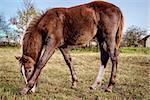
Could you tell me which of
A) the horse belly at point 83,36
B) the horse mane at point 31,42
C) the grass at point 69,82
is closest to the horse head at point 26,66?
the horse mane at point 31,42

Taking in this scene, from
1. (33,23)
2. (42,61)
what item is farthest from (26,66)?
(33,23)

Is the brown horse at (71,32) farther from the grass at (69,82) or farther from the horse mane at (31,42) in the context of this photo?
the grass at (69,82)

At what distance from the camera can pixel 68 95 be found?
3.40 metres

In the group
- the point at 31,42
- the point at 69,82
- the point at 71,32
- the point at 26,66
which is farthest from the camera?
the point at 69,82

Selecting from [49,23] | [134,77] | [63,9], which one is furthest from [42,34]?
[134,77]

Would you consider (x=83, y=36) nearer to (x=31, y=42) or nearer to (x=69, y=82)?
(x=31, y=42)

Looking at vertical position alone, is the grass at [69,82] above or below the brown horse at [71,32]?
below

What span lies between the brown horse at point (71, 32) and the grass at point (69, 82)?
0.62 ft

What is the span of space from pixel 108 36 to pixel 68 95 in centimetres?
84

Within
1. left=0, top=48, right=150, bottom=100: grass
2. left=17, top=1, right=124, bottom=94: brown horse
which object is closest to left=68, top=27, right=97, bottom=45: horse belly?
left=17, top=1, right=124, bottom=94: brown horse

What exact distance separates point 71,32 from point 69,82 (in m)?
0.76

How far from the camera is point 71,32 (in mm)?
3771

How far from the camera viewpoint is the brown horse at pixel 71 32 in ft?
11.8

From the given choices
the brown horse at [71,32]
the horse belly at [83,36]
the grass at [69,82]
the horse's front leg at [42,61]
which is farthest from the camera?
the horse belly at [83,36]
